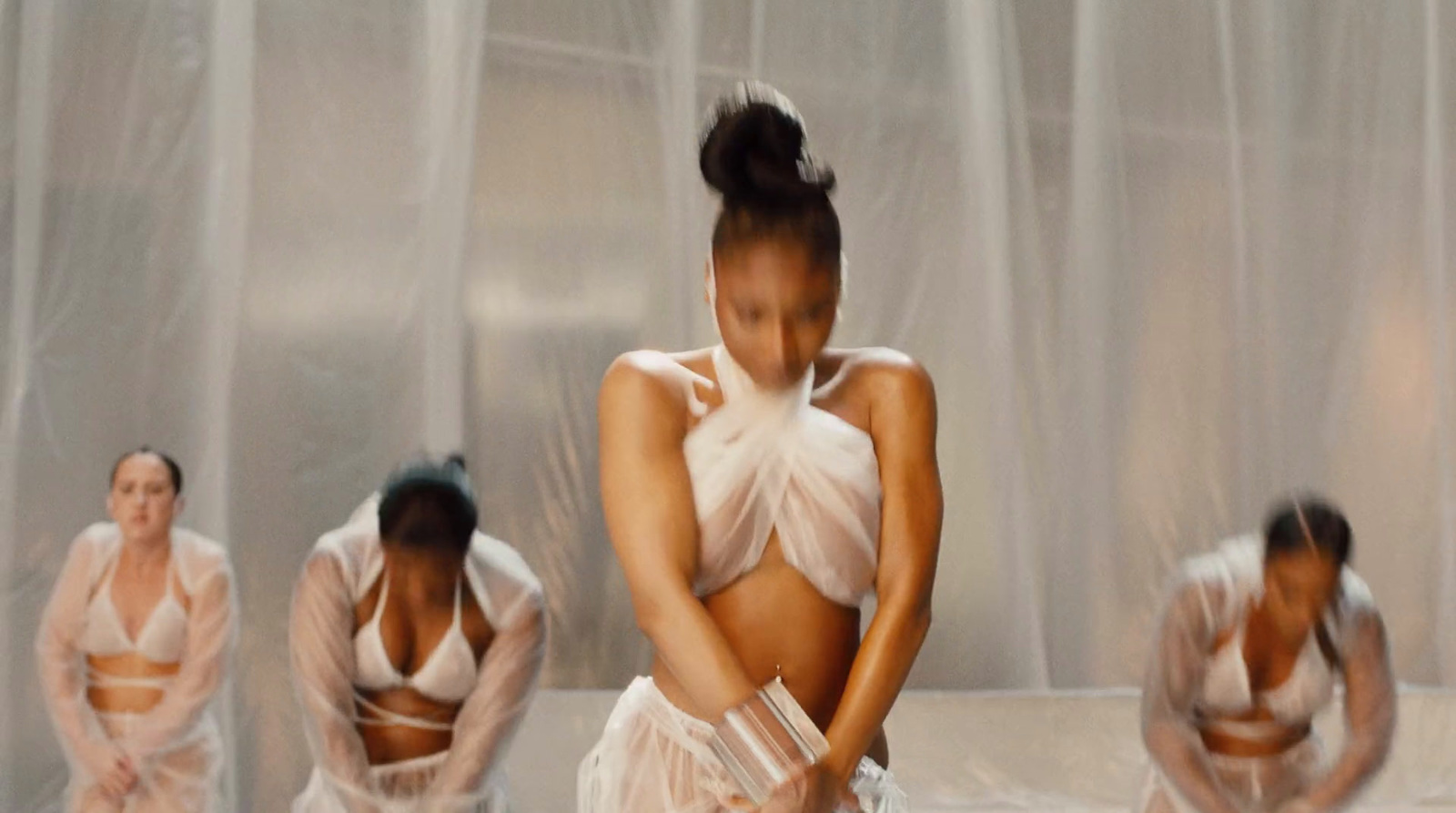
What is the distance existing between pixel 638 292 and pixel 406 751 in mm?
983

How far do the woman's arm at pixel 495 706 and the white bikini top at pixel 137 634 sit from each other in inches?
20.3

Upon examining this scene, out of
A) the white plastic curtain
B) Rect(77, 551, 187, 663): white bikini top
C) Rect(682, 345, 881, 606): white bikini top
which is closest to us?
Rect(682, 345, 881, 606): white bikini top

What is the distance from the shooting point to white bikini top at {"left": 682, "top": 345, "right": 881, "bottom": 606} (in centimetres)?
134

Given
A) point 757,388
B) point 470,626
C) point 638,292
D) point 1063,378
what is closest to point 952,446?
point 1063,378

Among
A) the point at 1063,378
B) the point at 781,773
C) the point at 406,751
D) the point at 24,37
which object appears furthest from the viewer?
the point at 1063,378

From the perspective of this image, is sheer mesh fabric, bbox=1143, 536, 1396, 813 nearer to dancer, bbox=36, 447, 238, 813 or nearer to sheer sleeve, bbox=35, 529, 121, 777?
dancer, bbox=36, 447, 238, 813

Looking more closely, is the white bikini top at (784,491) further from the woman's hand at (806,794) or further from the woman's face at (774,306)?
the woman's hand at (806,794)

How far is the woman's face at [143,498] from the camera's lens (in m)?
2.51

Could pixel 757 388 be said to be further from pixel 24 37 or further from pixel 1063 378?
pixel 24 37

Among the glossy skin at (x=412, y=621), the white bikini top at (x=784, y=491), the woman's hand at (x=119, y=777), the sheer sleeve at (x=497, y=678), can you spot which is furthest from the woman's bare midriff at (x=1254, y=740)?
the woman's hand at (x=119, y=777)

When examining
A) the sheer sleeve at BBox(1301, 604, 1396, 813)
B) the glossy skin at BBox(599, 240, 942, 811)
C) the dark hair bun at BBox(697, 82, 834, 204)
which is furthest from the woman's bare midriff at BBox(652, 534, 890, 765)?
the sheer sleeve at BBox(1301, 604, 1396, 813)

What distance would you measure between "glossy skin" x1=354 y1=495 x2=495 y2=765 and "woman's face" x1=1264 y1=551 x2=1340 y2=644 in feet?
3.71

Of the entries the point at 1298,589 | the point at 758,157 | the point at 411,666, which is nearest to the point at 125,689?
the point at 411,666

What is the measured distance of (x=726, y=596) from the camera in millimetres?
1362
